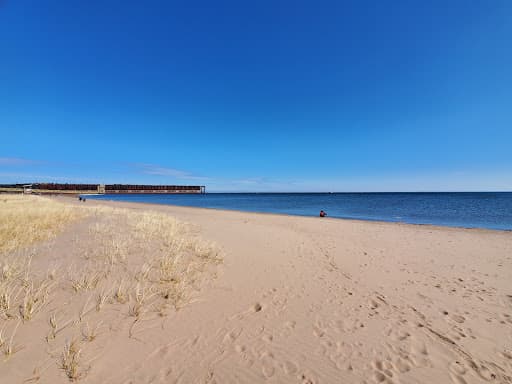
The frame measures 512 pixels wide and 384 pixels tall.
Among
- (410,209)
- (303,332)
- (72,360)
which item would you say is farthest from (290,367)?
(410,209)

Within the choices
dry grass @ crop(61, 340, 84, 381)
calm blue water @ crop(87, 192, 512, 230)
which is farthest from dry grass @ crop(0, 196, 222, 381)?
calm blue water @ crop(87, 192, 512, 230)

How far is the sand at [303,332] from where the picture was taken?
3.09 metres

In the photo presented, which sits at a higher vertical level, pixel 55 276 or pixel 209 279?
pixel 55 276

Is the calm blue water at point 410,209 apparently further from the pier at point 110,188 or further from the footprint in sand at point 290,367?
the pier at point 110,188

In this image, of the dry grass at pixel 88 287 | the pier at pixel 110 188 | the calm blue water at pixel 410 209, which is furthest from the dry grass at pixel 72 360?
the pier at pixel 110 188

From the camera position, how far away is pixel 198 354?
341cm

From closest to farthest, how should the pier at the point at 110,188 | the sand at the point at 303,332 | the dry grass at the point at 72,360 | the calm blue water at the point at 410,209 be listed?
1. the dry grass at the point at 72,360
2. the sand at the point at 303,332
3. the calm blue water at the point at 410,209
4. the pier at the point at 110,188

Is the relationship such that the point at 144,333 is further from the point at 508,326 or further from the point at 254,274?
the point at 508,326

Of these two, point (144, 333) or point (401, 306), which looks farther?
point (401, 306)

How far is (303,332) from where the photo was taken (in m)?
4.11

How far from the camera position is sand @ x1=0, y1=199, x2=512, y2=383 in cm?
309

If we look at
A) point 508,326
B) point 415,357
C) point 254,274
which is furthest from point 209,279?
point 508,326

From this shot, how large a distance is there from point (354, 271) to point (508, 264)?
23.2ft

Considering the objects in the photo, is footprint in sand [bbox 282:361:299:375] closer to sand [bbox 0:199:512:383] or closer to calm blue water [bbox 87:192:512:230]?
sand [bbox 0:199:512:383]
